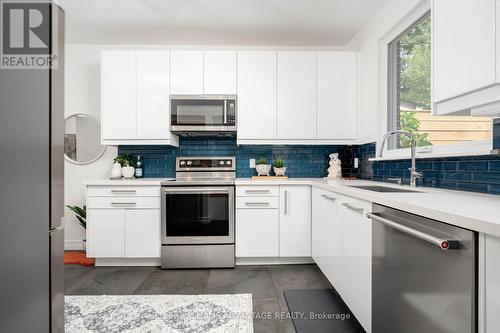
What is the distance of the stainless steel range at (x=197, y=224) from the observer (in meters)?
2.83

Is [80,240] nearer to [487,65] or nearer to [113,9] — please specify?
[113,9]

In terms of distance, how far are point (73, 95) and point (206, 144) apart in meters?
1.74

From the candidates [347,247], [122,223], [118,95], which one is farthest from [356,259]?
[118,95]

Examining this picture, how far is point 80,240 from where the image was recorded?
3.46m

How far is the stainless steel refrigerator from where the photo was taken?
57 cm

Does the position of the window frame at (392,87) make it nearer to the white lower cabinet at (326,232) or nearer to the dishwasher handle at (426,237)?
the white lower cabinet at (326,232)

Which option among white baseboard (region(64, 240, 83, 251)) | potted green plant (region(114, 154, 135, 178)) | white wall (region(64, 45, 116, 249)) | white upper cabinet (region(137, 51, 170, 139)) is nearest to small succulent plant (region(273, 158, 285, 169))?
white upper cabinet (region(137, 51, 170, 139))

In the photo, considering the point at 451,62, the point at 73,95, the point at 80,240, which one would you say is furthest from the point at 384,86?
the point at 80,240

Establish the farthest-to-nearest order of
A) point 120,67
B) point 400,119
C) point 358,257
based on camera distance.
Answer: point 120,67 < point 400,119 < point 358,257

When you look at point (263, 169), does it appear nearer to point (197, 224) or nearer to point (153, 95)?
point (197, 224)

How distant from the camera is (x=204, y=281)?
2545 mm

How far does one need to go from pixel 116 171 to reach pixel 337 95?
2651 mm

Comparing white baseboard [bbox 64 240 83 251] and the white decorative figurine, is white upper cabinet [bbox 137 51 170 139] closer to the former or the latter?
white baseboard [bbox 64 240 83 251]

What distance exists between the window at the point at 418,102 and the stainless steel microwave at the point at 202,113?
5.23ft
